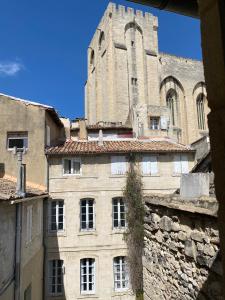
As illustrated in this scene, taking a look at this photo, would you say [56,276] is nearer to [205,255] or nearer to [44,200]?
[44,200]

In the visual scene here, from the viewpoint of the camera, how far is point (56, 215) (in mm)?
17969

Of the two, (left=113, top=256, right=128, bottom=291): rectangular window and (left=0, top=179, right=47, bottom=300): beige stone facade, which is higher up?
(left=0, top=179, right=47, bottom=300): beige stone facade

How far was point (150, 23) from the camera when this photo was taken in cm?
4075

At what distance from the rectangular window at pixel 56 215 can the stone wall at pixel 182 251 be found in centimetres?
1118

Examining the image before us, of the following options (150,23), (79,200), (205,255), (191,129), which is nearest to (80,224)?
(79,200)

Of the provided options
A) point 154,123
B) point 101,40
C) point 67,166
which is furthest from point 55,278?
point 101,40

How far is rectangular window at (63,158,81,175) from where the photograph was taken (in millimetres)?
18578

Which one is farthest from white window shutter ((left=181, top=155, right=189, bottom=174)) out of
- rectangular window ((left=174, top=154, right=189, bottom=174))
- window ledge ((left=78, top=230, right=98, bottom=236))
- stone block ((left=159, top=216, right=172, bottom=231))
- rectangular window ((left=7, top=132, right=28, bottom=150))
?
stone block ((left=159, top=216, right=172, bottom=231))

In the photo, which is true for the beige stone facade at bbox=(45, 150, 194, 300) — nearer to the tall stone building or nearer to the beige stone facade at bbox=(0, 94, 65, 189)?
the beige stone facade at bbox=(0, 94, 65, 189)

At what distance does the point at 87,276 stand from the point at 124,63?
2737cm

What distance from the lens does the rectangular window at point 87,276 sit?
57.7ft

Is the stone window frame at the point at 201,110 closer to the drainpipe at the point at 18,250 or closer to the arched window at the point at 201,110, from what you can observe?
the arched window at the point at 201,110

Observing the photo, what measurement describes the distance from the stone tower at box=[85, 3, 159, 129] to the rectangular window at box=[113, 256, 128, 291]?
20.4 meters

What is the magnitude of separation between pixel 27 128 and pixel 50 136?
2211 mm
